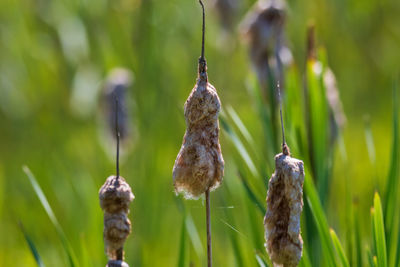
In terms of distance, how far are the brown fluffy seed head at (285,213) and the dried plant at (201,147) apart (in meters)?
0.06

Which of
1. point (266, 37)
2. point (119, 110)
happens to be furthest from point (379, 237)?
point (119, 110)

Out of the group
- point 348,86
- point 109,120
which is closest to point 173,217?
point 109,120

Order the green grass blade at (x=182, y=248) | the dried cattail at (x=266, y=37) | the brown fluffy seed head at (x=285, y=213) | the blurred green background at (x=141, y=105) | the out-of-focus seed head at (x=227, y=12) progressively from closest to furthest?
the brown fluffy seed head at (x=285, y=213) < the green grass blade at (x=182, y=248) < the dried cattail at (x=266, y=37) < the blurred green background at (x=141, y=105) < the out-of-focus seed head at (x=227, y=12)

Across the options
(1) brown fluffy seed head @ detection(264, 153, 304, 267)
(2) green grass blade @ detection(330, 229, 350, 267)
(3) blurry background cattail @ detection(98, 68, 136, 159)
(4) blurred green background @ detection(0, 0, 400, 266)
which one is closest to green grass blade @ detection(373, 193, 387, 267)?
(2) green grass blade @ detection(330, 229, 350, 267)

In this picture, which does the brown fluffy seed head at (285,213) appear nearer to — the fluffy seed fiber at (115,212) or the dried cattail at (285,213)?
the dried cattail at (285,213)

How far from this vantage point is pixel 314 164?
1.19m

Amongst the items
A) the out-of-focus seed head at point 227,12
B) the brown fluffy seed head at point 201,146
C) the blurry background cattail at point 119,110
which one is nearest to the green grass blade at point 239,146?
the brown fluffy seed head at point 201,146

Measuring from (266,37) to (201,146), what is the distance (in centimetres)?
90

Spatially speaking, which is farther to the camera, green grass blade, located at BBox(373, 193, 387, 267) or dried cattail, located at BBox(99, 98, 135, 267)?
green grass blade, located at BBox(373, 193, 387, 267)

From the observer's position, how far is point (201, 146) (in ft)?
2.05

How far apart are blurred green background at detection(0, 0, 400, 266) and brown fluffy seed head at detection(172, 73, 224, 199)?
652mm

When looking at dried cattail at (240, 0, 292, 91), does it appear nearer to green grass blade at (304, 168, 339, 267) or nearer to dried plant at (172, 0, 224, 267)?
green grass blade at (304, 168, 339, 267)

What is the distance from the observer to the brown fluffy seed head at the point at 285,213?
1.97 ft

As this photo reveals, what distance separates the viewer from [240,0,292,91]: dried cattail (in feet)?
4.88
